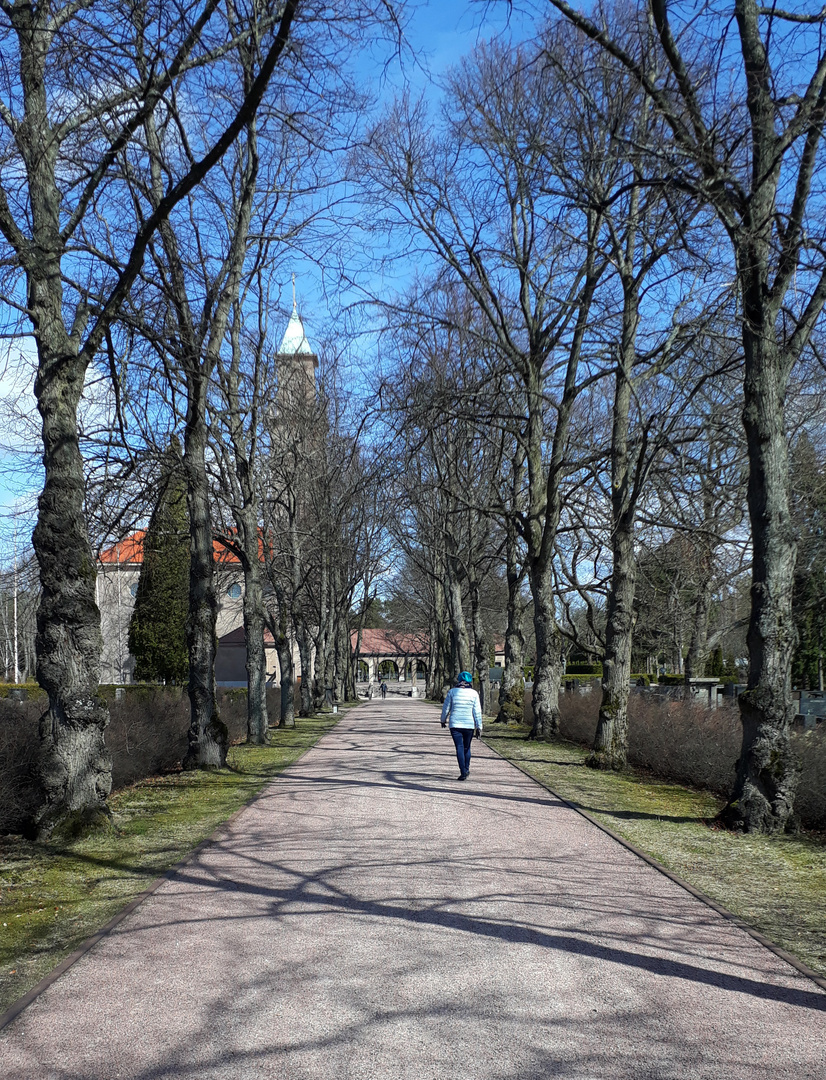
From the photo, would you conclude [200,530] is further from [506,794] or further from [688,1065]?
[688,1065]

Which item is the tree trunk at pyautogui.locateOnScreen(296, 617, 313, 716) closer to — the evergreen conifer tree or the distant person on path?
the evergreen conifer tree

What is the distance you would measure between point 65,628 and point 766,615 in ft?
24.1

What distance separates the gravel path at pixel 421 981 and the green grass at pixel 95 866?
0.32 metres

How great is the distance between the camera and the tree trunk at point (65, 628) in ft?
31.5

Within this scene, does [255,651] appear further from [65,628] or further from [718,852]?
[718,852]

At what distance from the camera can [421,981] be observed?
514 centimetres

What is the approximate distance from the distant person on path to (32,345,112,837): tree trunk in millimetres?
5931

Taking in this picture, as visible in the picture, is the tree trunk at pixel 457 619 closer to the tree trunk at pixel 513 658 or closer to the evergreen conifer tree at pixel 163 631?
the tree trunk at pixel 513 658

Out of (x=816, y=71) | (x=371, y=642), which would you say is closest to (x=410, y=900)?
(x=816, y=71)

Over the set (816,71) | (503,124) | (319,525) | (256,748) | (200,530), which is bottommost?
(256,748)

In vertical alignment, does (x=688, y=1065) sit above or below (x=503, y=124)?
below

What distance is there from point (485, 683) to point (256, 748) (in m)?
16.2

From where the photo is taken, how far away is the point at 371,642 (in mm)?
115438

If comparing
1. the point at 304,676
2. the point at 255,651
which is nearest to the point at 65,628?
the point at 255,651
